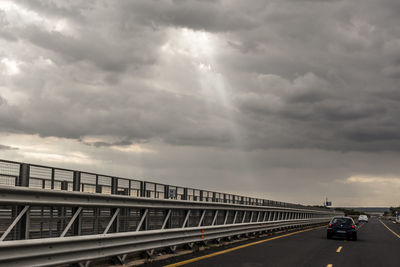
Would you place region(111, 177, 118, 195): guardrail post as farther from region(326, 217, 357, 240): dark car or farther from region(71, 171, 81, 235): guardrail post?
region(326, 217, 357, 240): dark car

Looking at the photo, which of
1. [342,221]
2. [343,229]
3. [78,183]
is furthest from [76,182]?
[342,221]

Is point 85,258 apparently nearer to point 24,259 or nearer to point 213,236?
point 24,259

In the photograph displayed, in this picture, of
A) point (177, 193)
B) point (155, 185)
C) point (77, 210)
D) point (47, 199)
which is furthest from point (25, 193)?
point (177, 193)

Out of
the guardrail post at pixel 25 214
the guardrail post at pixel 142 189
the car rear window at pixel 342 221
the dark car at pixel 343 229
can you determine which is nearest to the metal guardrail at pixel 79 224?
the guardrail post at pixel 25 214

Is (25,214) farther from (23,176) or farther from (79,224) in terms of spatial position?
(79,224)

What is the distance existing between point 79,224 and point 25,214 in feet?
5.48

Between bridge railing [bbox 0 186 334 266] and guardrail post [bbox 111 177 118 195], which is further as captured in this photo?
guardrail post [bbox 111 177 118 195]

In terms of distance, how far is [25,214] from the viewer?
27.6ft

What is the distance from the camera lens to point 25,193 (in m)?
8.05

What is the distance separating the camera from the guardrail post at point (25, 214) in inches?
327

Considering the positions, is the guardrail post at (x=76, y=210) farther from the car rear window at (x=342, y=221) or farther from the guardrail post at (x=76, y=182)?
the car rear window at (x=342, y=221)

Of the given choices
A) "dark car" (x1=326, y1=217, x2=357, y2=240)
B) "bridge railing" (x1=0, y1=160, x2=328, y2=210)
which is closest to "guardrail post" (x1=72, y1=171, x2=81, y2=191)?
"bridge railing" (x1=0, y1=160, x2=328, y2=210)

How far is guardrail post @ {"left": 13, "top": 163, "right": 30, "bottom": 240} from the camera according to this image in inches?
327

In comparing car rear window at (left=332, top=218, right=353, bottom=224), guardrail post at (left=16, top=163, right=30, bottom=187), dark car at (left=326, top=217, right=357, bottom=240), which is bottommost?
dark car at (left=326, top=217, right=357, bottom=240)
